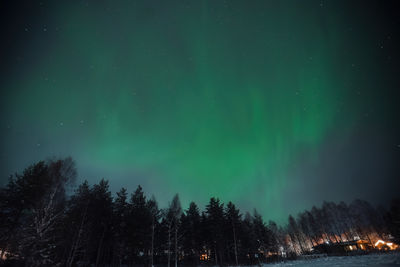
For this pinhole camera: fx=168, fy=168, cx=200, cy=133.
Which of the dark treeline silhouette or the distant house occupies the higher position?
the dark treeline silhouette

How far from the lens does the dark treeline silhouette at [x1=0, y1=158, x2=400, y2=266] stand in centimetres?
1683

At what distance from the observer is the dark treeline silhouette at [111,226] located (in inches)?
662

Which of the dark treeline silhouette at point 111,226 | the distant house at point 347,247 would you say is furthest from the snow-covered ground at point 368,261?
the distant house at point 347,247

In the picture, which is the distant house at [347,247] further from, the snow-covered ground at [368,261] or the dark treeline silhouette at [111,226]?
the snow-covered ground at [368,261]

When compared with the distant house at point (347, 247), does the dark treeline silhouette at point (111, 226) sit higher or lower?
higher

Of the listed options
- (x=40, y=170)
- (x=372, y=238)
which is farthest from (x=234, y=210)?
(x=372, y=238)

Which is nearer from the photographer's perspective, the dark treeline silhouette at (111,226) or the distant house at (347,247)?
the dark treeline silhouette at (111,226)

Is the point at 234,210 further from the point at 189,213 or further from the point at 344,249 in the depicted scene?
the point at 344,249

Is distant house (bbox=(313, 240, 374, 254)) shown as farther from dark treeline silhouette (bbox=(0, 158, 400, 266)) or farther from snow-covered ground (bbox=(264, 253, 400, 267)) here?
snow-covered ground (bbox=(264, 253, 400, 267))

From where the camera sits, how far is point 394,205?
46.9m

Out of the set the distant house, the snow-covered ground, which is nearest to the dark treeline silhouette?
the distant house

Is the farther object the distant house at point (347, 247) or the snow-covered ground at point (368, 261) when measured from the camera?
the distant house at point (347, 247)

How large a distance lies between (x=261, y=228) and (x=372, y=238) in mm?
51764

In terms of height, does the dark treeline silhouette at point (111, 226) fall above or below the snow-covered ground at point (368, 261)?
above
